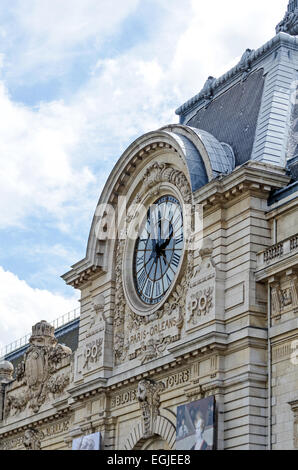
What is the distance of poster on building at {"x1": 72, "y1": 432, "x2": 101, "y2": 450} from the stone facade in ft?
0.86

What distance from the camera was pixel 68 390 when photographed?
42281 mm

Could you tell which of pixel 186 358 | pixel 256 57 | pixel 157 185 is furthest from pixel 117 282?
pixel 256 57

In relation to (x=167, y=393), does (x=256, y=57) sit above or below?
above

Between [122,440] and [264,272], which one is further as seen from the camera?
[122,440]

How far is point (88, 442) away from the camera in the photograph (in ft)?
132

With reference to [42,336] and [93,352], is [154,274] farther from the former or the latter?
[42,336]

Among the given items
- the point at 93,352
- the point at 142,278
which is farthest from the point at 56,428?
the point at 142,278

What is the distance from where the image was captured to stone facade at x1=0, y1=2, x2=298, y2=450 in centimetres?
3291

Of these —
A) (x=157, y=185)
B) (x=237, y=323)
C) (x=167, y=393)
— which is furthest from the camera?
(x=157, y=185)

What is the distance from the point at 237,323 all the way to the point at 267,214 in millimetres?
3477

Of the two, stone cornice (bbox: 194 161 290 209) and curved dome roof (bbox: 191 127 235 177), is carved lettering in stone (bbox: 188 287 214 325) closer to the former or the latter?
stone cornice (bbox: 194 161 290 209)
